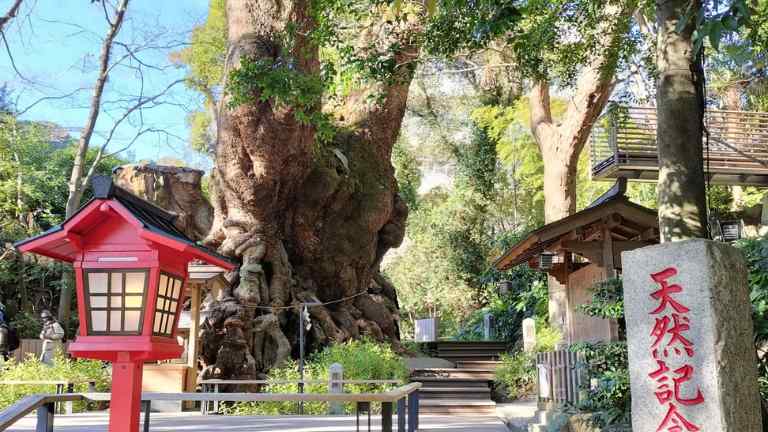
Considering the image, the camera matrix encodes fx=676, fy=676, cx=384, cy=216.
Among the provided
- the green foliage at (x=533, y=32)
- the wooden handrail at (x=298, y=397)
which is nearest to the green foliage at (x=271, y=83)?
the green foliage at (x=533, y=32)

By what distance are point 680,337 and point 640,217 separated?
20.1ft

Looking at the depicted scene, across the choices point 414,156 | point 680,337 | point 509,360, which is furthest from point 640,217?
point 414,156

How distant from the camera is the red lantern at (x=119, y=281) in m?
4.62

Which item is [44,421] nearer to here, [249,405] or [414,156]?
[249,405]

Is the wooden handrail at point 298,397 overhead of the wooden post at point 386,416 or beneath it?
overhead

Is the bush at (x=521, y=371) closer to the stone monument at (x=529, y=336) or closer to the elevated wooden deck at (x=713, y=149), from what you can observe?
the stone monument at (x=529, y=336)

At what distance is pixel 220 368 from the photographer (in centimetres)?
1409

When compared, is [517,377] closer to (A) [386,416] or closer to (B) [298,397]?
(A) [386,416]

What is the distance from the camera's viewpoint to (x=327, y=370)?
43.9 ft

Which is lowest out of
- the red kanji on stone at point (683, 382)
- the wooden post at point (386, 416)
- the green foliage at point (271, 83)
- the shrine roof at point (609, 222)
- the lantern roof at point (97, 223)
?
the wooden post at point (386, 416)

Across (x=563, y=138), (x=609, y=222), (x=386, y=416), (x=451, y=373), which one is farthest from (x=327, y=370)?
(x=563, y=138)

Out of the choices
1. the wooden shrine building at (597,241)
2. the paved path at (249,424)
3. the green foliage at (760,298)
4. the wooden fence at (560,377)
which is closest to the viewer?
the green foliage at (760,298)

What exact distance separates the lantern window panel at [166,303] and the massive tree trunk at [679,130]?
385 centimetres

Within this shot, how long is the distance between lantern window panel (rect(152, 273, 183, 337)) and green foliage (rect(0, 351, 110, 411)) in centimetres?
797
